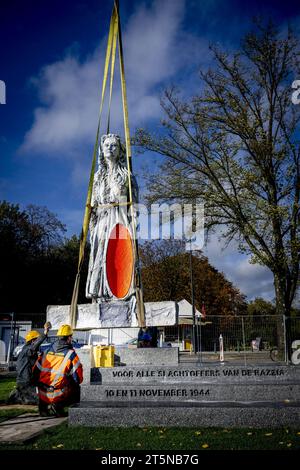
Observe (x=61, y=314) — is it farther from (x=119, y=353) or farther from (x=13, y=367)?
(x=13, y=367)

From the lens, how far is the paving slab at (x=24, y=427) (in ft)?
19.6

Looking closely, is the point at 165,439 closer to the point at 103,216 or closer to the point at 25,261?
the point at 103,216

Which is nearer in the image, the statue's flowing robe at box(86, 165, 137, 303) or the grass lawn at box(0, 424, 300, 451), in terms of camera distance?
the grass lawn at box(0, 424, 300, 451)

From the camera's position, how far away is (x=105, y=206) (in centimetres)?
1253

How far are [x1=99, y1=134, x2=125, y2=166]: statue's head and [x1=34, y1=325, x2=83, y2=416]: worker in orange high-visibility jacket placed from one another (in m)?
6.35

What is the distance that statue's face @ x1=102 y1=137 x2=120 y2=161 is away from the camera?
12.8 m

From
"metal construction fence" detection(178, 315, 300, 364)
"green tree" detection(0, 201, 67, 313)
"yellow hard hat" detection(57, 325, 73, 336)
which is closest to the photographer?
"yellow hard hat" detection(57, 325, 73, 336)

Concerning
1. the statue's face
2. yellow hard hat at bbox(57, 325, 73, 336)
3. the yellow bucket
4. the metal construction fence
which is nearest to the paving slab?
yellow hard hat at bbox(57, 325, 73, 336)

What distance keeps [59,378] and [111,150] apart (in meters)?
7.19

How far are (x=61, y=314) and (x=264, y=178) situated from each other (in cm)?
978

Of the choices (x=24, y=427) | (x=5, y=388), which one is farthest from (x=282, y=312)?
(x=24, y=427)

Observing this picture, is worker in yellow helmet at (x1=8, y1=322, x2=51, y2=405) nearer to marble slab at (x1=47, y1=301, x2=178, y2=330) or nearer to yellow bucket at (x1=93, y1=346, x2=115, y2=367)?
yellow bucket at (x1=93, y1=346, x2=115, y2=367)
